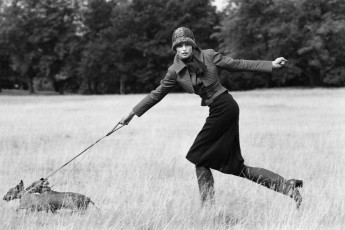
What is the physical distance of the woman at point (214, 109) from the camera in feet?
15.8

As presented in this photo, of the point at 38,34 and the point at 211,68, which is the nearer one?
the point at 211,68

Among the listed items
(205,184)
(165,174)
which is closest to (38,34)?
(165,174)

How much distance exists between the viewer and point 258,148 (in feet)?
33.9

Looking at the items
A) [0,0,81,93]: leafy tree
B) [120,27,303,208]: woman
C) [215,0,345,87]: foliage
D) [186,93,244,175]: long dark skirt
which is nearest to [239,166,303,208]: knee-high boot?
[120,27,303,208]: woman

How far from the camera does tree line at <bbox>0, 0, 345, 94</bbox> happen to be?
52.2 m

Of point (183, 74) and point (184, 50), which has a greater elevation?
point (184, 50)

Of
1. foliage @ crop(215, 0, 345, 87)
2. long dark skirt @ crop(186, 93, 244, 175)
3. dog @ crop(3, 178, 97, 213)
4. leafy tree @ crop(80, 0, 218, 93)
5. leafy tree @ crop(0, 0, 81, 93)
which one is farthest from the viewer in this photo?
leafy tree @ crop(0, 0, 81, 93)

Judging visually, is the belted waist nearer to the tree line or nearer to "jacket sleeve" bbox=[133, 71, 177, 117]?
"jacket sleeve" bbox=[133, 71, 177, 117]

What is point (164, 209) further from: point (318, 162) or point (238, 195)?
point (318, 162)

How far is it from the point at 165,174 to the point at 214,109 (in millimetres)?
2941

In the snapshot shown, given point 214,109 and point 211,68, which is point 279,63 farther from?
point 214,109

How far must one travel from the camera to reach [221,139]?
4.93 meters

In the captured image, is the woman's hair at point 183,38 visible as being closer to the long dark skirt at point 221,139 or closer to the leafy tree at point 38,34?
the long dark skirt at point 221,139

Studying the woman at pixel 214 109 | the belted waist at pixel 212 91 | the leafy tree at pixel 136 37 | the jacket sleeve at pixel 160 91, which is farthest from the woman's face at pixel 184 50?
the leafy tree at pixel 136 37
